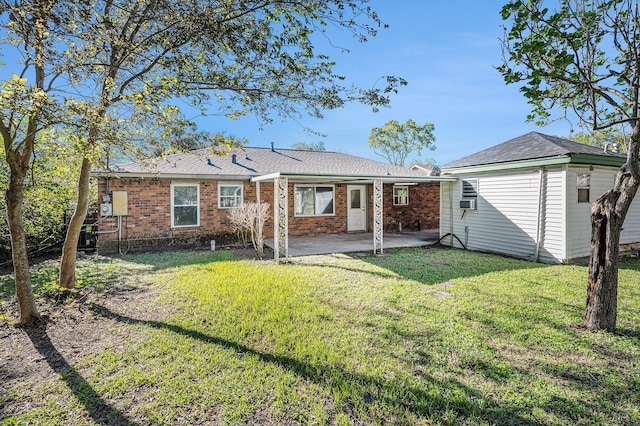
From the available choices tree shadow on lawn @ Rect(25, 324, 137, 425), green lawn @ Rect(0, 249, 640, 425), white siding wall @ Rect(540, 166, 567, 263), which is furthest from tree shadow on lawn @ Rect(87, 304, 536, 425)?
white siding wall @ Rect(540, 166, 567, 263)

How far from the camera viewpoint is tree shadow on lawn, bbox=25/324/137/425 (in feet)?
8.39

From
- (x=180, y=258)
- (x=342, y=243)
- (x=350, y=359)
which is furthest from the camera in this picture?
(x=342, y=243)

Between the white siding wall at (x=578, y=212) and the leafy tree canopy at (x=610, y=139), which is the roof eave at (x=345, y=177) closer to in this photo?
the white siding wall at (x=578, y=212)

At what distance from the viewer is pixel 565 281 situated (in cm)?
642

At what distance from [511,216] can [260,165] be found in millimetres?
8980

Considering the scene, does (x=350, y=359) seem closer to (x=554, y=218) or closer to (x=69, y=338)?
(x=69, y=338)

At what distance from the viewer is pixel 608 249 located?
4051mm

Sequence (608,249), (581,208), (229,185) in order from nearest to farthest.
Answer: (608,249) < (581,208) < (229,185)

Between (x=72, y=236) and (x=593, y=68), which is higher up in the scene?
(x=593, y=68)

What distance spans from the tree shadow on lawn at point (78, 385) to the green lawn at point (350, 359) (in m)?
0.02

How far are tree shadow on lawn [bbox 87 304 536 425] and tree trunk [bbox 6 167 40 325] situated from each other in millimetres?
3484

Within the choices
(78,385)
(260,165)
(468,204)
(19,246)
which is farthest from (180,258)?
(468,204)

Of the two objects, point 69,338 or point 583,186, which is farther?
point 583,186

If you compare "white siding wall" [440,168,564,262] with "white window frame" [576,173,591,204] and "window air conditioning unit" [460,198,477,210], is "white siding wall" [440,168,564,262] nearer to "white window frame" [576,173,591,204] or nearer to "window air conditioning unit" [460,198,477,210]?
"window air conditioning unit" [460,198,477,210]
